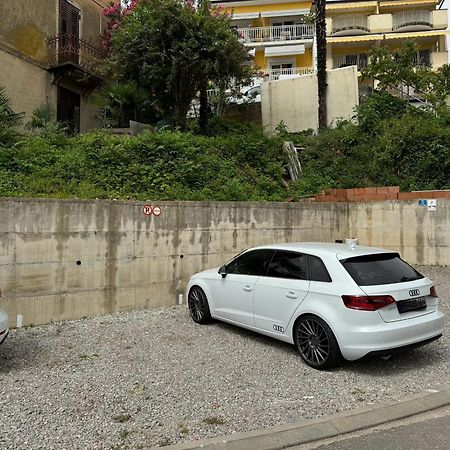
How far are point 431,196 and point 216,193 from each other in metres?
5.24

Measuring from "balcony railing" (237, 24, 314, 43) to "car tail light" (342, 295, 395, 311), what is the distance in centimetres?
2850

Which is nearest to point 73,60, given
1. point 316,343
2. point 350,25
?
point 316,343

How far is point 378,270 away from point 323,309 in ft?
2.68

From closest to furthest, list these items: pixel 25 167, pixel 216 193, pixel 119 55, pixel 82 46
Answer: pixel 25 167
pixel 216 193
pixel 119 55
pixel 82 46

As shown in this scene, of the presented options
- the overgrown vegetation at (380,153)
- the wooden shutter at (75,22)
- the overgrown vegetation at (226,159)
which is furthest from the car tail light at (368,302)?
the wooden shutter at (75,22)

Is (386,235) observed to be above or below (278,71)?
below

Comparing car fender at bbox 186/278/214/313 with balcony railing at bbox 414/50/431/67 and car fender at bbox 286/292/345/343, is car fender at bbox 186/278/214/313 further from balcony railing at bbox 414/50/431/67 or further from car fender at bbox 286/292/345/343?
balcony railing at bbox 414/50/431/67

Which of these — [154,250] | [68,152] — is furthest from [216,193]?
[68,152]

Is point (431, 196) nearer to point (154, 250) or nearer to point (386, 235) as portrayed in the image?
point (386, 235)

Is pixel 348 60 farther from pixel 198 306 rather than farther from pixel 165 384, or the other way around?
pixel 165 384

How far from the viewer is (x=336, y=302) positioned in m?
4.96

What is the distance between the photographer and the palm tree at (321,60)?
1527cm

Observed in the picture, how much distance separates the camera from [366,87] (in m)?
21.1

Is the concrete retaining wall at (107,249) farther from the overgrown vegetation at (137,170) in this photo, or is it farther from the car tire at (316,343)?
the car tire at (316,343)
